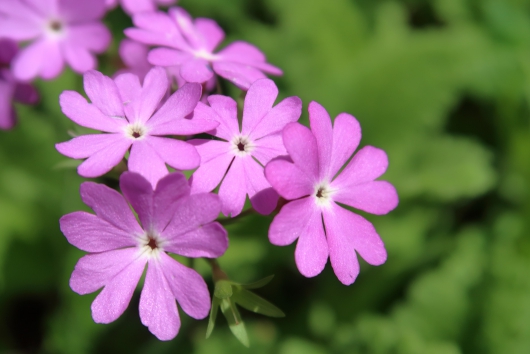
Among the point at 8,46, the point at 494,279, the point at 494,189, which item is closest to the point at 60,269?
the point at 8,46

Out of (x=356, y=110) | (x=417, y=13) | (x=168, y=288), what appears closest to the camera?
(x=168, y=288)

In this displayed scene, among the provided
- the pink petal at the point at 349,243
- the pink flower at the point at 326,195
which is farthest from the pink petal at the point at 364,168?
the pink petal at the point at 349,243

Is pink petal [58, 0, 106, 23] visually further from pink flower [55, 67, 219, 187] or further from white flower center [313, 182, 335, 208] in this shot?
white flower center [313, 182, 335, 208]

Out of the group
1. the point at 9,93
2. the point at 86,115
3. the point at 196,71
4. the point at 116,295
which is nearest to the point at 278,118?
the point at 196,71

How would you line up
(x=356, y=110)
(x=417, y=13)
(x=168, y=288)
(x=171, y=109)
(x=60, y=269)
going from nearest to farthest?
(x=168, y=288)
(x=171, y=109)
(x=60, y=269)
(x=356, y=110)
(x=417, y=13)

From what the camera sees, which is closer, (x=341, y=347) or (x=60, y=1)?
(x=60, y=1)

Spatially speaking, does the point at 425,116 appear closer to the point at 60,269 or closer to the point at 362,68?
the point at 362,68

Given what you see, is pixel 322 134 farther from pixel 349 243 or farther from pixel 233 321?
pixel 233 321
